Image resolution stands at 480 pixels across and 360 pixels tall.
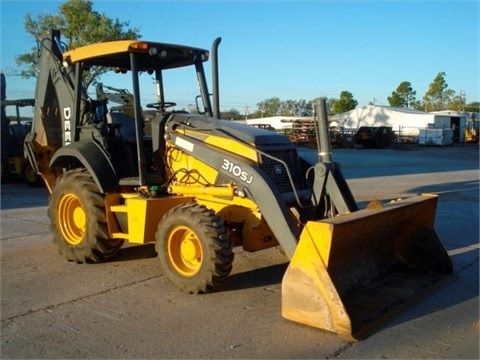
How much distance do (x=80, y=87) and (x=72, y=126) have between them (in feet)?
1.70

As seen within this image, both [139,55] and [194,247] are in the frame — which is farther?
[139,55]

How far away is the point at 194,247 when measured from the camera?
5.39 metres

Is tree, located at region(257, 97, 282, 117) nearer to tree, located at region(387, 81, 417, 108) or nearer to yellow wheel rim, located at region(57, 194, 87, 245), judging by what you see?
tree, located at region(387, 81, 417, 108)

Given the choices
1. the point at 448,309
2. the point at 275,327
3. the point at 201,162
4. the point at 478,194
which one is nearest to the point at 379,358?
the point at 275,327

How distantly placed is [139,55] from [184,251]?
249cm

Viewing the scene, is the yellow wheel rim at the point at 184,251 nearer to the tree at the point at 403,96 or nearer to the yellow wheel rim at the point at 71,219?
the yellow wheel rim at the point at 71,219

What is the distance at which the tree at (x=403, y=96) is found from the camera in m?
94.6

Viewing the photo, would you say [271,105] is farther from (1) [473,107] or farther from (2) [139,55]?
(2) [139,55]

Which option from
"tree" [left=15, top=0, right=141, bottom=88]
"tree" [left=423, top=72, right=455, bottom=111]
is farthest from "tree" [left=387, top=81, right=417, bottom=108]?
"tree" [left=15, top=0, right=141, bottom=88]

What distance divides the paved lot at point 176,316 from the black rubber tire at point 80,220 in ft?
0.65

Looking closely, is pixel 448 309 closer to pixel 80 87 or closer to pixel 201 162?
pixel 201 162

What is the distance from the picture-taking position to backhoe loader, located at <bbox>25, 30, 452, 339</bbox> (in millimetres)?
4660

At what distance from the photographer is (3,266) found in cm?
672

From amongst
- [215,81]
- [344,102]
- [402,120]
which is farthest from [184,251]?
[344,102]
